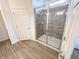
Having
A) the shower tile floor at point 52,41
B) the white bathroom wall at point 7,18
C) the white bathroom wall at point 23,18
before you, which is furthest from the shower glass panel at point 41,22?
the white bathroom wall at point 7,18

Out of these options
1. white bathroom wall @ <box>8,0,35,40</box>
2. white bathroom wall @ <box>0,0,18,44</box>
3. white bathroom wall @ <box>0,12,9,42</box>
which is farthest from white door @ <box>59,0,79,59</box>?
white bathroom wall @ <box>0,12,9,42</box>

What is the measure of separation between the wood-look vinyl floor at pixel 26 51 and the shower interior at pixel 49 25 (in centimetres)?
26

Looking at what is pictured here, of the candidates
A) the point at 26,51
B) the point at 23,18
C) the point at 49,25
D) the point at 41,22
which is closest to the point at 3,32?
the point at 23,18

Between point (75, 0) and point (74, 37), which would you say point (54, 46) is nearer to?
point (74, 37)

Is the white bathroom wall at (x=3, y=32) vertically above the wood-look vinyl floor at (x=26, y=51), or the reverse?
the white bathroom wall at (x=3, y=32)

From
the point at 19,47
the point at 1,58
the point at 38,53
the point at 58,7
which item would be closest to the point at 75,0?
the point at 58,7

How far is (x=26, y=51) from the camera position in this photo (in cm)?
229

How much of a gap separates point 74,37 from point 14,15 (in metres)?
1.77

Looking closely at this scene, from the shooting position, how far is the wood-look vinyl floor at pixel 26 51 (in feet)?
6.88

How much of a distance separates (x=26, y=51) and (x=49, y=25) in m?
1.06

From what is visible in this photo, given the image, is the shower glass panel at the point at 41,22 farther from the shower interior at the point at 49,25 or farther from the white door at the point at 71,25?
the white door at the point at 71,25

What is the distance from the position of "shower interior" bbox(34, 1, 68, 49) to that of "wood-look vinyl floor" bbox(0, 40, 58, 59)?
0.26 meters

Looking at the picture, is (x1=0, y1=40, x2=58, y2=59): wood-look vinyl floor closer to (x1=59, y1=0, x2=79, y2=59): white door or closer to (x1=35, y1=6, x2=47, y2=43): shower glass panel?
(x1=35, y1=6, x2=47, y2=43): shower glass panel

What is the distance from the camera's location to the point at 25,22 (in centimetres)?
246
